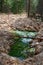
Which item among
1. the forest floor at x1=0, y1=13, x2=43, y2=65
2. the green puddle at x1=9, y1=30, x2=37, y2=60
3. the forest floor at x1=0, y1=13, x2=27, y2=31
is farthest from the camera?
the forest floor at x1=0, y1=13, x2=27, y2=31

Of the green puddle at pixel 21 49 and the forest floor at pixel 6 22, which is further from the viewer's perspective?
the forest floor at pixel 6 22

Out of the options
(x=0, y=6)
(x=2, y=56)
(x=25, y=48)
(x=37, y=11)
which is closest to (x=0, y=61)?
(x=2, y=56)

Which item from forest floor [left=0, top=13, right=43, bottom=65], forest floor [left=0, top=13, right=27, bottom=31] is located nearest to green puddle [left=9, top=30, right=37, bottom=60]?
forest floor [left=0, top=13, right=43, bottom=65]

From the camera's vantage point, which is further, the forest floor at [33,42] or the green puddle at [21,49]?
the green puddle at [21,49]

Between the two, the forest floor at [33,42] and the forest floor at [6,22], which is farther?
the forest floor at [6,22]

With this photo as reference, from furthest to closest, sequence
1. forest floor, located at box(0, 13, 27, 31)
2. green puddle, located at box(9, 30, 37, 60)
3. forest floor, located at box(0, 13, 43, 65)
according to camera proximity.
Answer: forest floor, located at box(0, 13, 27, 31) → green puddle, located at box(9, 30, 37, 60) → forest floor, located at box(0, 13, 43, 65)

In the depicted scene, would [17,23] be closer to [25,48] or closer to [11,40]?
[11,40]

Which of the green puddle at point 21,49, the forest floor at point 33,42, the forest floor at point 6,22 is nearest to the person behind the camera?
the forest floor at point 33,42

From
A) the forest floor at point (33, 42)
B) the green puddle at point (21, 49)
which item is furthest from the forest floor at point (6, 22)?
the green puddle at point (21, 49)

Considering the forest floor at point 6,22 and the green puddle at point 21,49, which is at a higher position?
the green puddle at point 21,49

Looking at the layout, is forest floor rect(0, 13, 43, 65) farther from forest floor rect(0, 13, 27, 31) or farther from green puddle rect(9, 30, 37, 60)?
green puddle rect(9, 30, 37, 60)

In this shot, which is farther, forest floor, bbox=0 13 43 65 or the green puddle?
the green puddle

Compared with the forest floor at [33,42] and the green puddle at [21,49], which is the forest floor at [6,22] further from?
the green puddle at [21,49]

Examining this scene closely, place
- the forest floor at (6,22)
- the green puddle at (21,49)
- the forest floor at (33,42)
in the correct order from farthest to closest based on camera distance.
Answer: the forest floor at (6,22), the green puddle at (21,49), the forest floor at (33,42)
